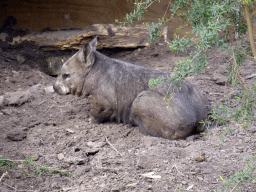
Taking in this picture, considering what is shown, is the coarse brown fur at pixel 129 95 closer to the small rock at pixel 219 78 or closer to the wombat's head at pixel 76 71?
the wombat's head at pixel 76 71

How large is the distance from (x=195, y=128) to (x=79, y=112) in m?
2.37

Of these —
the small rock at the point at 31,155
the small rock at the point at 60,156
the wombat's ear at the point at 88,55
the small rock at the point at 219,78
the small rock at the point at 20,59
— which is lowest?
the small rock at the point at 60,156

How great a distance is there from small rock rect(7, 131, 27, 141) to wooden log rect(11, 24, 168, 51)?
3870 millimetres

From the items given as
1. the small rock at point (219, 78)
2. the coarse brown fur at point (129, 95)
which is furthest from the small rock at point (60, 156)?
the small rock at point (219, 78)

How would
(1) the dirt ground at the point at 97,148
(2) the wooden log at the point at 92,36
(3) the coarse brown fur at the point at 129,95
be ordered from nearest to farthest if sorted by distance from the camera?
(1) the dirt ground at the point at 97,148 → (3) the coarse brown fur at the point at 129,95 → (2) the wooden log at the point at 92,36

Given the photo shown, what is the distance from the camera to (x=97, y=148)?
4.11 meters

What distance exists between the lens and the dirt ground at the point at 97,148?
10.0 feet

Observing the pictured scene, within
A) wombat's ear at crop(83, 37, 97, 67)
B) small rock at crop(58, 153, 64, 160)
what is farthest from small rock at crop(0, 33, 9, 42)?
small rock at crop(58, 153, 64, 160)

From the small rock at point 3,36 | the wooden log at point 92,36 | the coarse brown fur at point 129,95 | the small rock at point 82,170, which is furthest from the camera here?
the wooden log at point 92,36

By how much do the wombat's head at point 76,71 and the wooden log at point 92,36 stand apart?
208cm

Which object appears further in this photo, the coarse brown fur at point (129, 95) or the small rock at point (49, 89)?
the small rock at point (49, 89)

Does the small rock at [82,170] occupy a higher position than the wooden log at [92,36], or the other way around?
the wooden log at [92,36]

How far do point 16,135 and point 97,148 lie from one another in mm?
1343

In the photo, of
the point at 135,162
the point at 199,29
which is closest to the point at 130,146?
the point at 135,162
